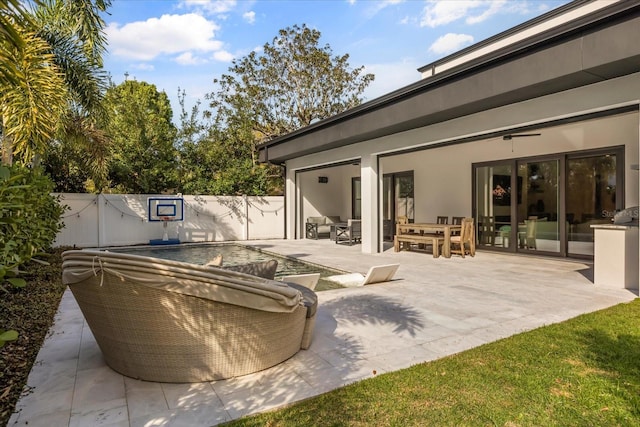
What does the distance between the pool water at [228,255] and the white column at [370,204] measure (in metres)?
2.47

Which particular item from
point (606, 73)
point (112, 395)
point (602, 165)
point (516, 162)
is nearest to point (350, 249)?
point (516, 162)

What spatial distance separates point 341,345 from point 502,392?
151cm

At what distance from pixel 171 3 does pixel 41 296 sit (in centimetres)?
978

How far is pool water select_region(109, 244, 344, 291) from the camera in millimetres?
8536

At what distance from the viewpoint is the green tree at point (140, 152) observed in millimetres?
14984

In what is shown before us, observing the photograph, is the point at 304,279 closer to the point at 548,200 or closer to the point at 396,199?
the point at 548,200

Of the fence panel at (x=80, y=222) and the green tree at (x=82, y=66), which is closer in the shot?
the green tree at (x=82, y=66)

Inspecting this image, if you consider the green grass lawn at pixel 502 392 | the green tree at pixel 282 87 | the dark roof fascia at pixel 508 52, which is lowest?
the green grass lawn at pixel 502 392

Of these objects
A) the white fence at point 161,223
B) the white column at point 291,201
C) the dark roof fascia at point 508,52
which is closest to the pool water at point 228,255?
the white fence at point 161,223

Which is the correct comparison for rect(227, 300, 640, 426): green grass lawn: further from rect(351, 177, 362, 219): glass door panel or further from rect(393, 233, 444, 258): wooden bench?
rect(351, 177, 362, 219): glass door panel

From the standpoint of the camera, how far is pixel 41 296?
5.70 meters

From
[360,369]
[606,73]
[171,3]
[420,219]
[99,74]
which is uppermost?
[171,3]

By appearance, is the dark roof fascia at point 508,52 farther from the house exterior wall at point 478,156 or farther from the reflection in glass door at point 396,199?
the reflection in glass door at point 396,199

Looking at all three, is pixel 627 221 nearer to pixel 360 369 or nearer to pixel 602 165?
pixel 602 165
